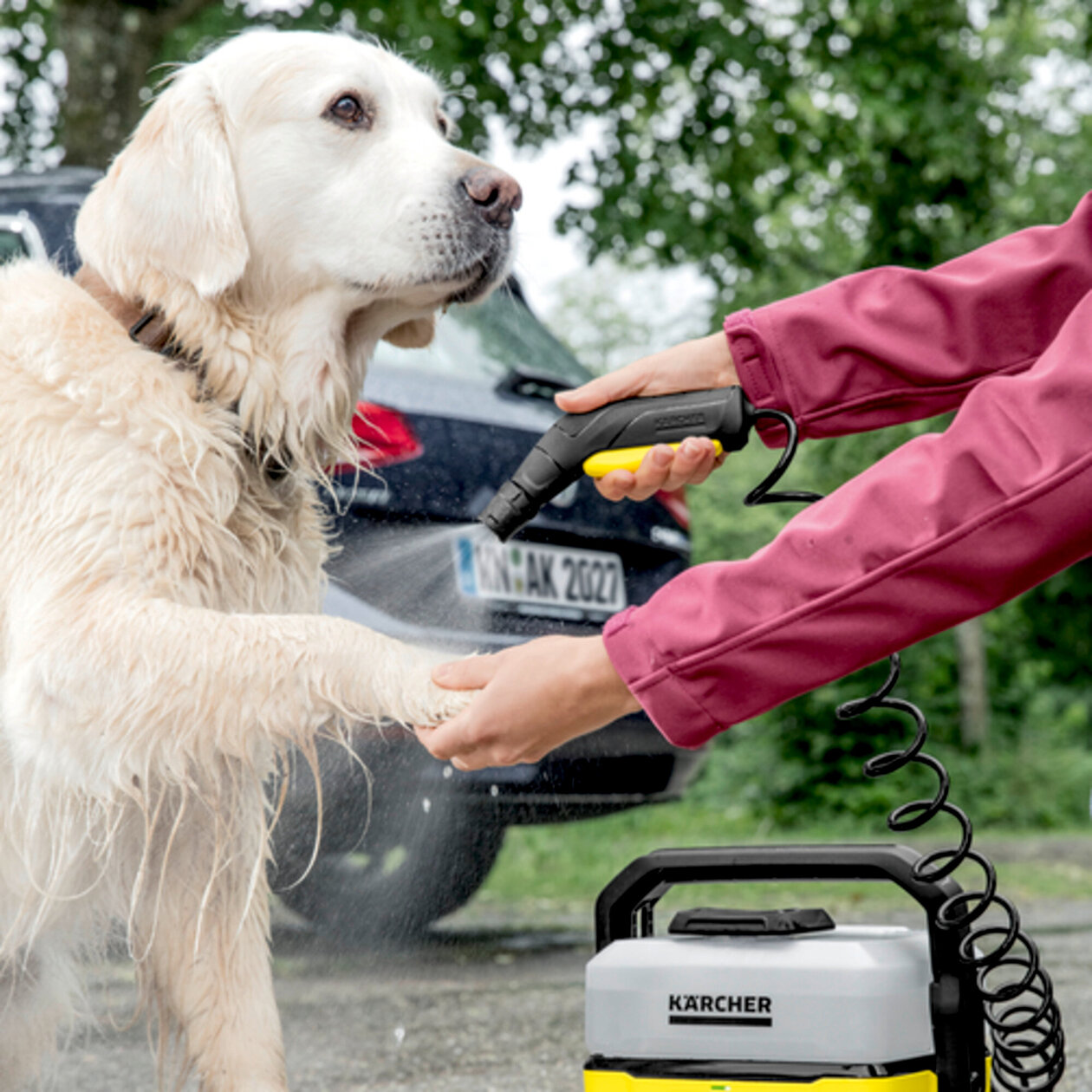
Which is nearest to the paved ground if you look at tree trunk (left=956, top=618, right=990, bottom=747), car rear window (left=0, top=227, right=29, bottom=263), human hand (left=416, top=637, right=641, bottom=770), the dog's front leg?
the dog's front leg

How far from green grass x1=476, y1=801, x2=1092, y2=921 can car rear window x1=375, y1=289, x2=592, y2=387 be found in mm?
1544

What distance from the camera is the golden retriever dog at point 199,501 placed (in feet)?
6.59

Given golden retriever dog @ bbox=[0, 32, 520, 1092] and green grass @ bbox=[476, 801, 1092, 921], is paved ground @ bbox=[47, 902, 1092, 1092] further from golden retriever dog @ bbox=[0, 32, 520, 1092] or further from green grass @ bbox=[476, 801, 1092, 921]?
green grass @ bbox=[476, 801, 1092, 921]

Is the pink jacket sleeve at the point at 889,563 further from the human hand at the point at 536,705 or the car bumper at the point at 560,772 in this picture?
the car bumper at the point at 560,772

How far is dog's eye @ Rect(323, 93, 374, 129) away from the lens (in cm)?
246

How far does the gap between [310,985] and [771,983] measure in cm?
274

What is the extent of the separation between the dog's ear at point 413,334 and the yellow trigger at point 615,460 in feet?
3.06

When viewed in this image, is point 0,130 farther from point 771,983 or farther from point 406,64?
point 771,983

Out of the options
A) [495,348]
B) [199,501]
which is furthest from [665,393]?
[495,348]

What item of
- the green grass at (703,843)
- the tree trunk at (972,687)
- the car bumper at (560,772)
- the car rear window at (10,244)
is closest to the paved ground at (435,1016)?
the car bumper at (560,772)

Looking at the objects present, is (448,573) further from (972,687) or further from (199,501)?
(972,687)

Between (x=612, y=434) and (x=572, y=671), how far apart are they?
48cm

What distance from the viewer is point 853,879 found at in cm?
159

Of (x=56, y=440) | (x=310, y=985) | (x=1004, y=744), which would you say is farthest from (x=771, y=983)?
(x=1004, y=744)
